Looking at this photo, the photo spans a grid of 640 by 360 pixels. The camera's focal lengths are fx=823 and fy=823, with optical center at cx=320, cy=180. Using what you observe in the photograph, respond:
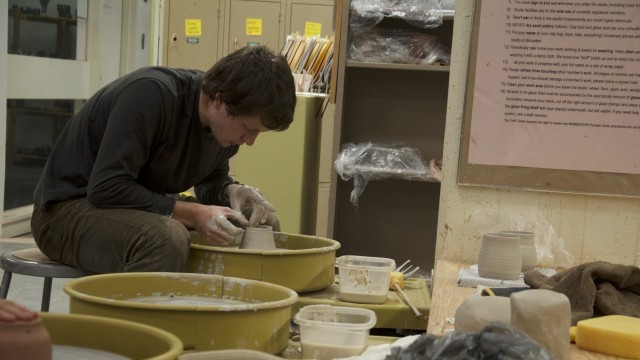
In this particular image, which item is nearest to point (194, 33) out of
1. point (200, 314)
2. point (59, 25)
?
point (59, 25)

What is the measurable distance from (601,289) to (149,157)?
1.36m

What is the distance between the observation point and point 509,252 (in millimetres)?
2203

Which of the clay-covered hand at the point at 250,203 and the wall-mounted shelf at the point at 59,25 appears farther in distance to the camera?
the wall-mounted shelf at the point at 59,25

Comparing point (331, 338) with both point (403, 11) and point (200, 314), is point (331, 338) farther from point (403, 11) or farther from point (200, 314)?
point (403, 11)

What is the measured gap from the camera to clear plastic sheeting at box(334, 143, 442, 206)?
12.4 feet

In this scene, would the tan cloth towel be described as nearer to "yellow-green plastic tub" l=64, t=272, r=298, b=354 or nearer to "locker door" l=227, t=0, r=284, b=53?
"yellow-green plastic tub" l=64, t=272, r=298, b=354

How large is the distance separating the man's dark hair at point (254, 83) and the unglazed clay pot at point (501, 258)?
0.70 m

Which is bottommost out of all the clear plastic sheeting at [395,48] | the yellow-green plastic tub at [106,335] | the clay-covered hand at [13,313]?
the yellow-green plastic tub at [106,335]

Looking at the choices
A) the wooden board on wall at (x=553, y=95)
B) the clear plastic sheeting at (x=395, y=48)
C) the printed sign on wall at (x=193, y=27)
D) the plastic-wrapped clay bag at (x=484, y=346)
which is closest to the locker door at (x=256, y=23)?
the printed sign on wall at (x=193, y=27)

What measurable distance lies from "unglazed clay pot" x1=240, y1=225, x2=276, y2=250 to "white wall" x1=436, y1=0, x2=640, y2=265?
609 mm

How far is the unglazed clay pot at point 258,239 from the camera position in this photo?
2.43m

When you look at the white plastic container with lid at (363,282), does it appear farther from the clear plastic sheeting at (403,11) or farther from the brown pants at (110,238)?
the clear plastic sheeting at (403,11)

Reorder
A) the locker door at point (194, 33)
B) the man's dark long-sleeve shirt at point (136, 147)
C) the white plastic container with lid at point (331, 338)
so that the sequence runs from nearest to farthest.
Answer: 1. the white plastic container with lid at point (331, 338)
2. the man's dark long-sleeve shirt at point (136, 147)
3. the locker door at point (194, 33)

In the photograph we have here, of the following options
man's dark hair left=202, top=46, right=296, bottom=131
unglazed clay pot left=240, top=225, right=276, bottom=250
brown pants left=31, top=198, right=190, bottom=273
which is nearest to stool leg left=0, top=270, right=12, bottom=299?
brown pants left=31, top=198, right=190, bottom=273
